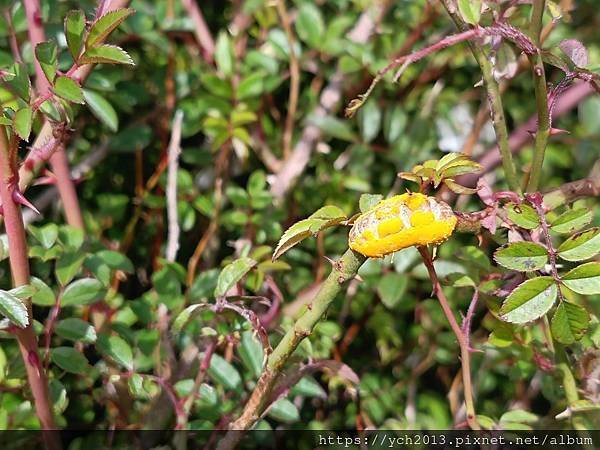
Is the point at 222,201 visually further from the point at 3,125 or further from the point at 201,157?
the point at 3,125

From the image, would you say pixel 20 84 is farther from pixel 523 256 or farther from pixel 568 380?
pixel 568 380

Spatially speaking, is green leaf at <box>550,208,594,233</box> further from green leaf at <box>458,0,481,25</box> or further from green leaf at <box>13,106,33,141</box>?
green leaf at <box>13,106,33,141</box>

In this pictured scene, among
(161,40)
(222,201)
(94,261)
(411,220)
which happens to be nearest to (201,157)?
(222,201)

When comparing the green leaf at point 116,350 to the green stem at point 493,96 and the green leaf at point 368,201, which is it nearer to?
the green leaf at point 368,201

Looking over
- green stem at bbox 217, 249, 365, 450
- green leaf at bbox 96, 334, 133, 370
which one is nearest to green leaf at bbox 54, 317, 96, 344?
green leaf at bbox 96, 334, 133, 370

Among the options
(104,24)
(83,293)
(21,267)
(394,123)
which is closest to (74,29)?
(104,24)

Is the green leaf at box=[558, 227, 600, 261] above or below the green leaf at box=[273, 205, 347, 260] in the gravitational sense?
below
